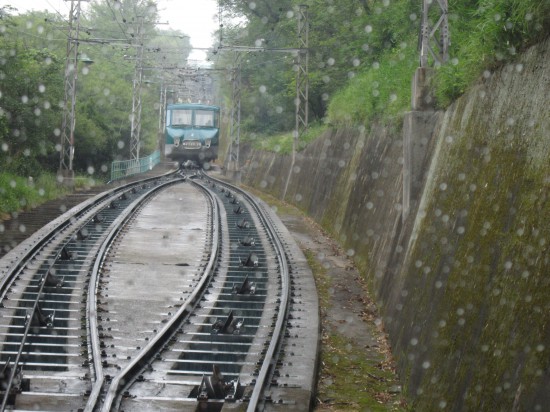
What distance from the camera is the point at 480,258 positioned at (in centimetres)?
742

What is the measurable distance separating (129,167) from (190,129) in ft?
18.7

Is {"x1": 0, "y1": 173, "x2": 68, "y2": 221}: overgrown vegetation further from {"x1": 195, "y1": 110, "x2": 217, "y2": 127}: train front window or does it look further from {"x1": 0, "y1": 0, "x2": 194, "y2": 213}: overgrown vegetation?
{"x1": 195, "y1": 110, "x2": 217, "y2": 127}: train front window

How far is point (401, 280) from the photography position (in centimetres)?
1149

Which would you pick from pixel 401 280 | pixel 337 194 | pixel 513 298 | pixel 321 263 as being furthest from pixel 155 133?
pixel 513 298

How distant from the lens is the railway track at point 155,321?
8.32 meters

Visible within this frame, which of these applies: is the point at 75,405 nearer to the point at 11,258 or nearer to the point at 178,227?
the point at 11,258

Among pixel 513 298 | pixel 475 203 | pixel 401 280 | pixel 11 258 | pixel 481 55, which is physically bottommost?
pixel 11 258

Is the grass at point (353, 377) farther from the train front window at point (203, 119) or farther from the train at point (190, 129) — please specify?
the train front window at point (203, 119)

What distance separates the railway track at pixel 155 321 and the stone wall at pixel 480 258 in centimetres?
134

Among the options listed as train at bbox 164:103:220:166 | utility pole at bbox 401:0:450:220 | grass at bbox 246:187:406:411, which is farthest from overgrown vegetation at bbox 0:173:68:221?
train at bbox 164:103:220:166

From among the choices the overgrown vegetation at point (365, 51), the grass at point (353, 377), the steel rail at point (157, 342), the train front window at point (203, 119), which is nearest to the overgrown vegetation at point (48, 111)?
the train front window at point (203, 119)

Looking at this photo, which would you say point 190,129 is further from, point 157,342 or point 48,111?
point 157,342

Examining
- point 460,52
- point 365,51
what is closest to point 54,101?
point 365,51

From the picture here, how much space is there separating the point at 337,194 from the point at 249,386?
15.6 metres
